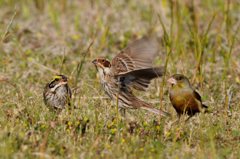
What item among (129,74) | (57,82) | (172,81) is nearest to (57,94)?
(57,82)

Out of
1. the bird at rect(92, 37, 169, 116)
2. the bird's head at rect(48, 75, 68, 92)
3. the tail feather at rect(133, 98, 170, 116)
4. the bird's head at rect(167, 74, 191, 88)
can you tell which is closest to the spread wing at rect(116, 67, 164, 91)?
the bird at rect(92, 37, 169, 116)

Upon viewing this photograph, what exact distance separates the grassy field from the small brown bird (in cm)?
13

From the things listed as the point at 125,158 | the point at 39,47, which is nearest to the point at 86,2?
the point at 39,47

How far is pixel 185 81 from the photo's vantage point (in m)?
8.09

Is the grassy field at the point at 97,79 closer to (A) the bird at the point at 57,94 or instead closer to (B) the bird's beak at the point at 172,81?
(A) the bird at the point at 57,94

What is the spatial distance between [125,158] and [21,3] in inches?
313

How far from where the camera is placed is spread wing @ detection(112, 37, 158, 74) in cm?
861

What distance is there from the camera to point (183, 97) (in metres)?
7.98

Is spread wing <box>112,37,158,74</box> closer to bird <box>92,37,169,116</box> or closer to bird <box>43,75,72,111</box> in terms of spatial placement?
bird <box>92,37,169,116</box>

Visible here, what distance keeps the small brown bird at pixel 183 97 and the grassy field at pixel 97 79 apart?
0.13 metres

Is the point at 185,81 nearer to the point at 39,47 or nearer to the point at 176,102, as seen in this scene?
the point at 176,102

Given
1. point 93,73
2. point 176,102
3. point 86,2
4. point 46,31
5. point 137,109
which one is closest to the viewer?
point 176,102

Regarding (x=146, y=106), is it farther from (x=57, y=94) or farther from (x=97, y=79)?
(x=97, y=79)

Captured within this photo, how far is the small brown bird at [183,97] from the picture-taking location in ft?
26.0
